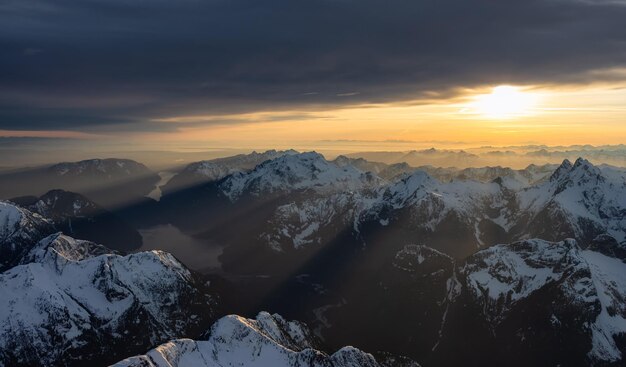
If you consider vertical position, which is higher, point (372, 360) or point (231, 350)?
point (231, 350)

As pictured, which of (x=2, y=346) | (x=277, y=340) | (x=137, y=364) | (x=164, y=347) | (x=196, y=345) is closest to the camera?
(x=137, y=364)

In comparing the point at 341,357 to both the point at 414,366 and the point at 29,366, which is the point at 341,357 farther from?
the point at 29,366

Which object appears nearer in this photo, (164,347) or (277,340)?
(164,347)

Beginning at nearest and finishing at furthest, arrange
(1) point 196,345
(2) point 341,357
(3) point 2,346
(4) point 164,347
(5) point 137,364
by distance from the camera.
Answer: (5) point 137,364, (4) point 164,347, (1) point 196,345, (2) point 341,357, (3) point 2,346

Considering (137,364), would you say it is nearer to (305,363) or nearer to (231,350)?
(231,350)

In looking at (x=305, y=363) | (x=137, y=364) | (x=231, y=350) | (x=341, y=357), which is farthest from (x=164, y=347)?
(x=341, y=357)

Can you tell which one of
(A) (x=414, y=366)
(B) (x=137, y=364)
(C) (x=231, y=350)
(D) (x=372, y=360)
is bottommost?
(A) (x=414, y=366)

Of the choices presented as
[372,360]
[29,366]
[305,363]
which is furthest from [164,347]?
[29,366]

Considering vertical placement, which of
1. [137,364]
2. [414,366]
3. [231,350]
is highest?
[137,364]

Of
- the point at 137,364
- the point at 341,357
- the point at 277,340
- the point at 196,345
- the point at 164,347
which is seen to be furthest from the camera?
the point at 277,340
